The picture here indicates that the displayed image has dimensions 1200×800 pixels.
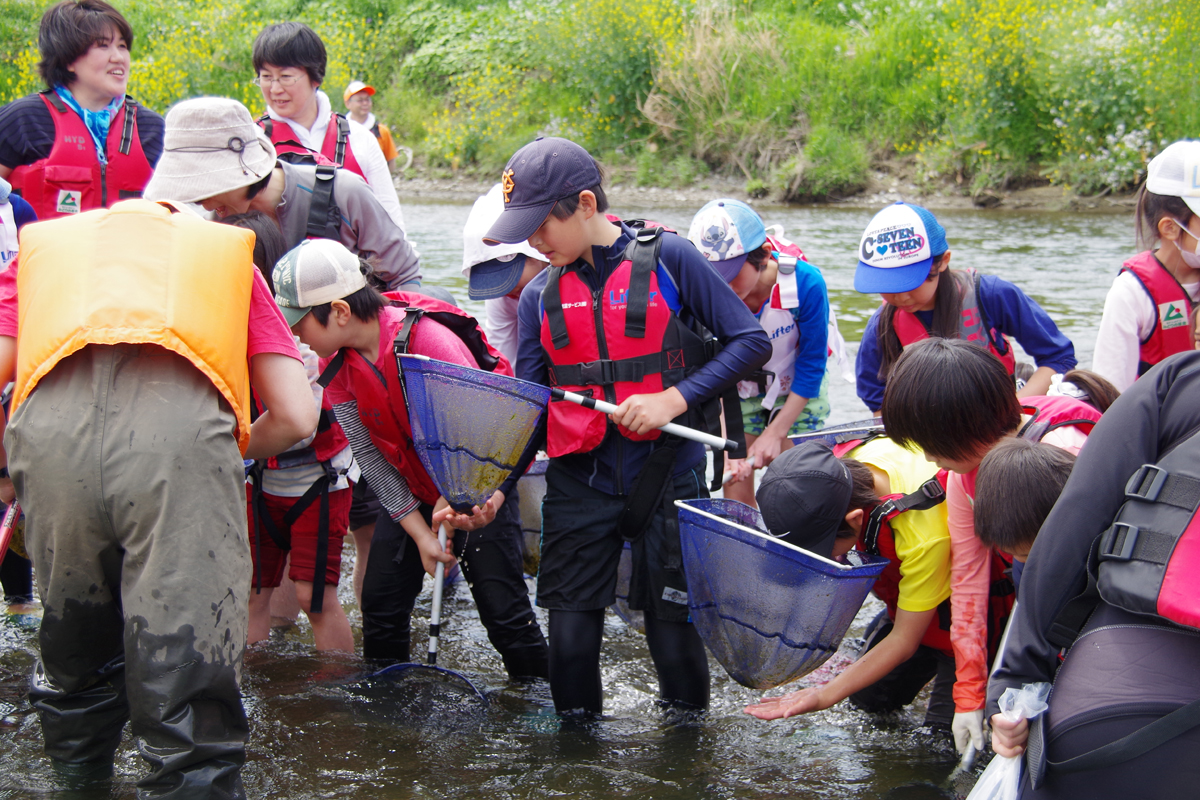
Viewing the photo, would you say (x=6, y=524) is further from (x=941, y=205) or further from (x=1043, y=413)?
(x=941, y=205)

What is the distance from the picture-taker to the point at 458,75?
2903 cm

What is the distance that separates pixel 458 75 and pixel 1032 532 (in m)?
28.8

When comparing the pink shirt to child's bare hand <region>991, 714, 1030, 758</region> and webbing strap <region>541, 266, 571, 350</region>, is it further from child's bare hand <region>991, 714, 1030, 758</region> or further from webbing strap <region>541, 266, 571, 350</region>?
webbing strap <region>541, 266, 571, 350</region>

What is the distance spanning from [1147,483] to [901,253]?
209 centimetres

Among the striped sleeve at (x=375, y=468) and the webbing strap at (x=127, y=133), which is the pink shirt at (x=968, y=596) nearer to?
the striped sleeve at (x=375, y=468)

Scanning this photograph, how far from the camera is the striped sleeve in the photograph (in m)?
3.32

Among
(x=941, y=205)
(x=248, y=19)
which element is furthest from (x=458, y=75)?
(x=941, y=205)

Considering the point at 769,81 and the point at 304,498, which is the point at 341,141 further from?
the point at 769,81

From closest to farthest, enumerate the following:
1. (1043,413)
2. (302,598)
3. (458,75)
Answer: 1. (1043,413)
2. (302,598)
3. (458,75)

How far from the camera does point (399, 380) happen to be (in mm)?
3129

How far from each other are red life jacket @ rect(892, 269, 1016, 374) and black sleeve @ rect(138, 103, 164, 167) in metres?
3.08

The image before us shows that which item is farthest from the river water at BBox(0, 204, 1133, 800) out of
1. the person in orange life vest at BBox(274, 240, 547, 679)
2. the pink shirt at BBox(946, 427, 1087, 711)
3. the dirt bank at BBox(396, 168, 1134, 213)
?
the dirt bank at BBox(396, 168, 1134, 213)

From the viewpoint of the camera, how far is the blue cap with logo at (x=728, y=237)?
3.91 meters

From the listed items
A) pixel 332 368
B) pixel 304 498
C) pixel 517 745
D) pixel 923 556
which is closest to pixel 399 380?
pixel 332 368
